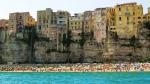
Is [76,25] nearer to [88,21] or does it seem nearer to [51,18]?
[88,21]

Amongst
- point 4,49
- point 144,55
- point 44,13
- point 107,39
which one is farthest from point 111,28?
point 4,49

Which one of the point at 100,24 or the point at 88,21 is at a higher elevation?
the point at 88,21

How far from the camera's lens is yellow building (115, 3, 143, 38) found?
9512cm

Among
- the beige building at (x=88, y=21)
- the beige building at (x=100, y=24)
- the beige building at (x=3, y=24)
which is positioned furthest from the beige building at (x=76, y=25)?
the beige building at (x=3, y=24)

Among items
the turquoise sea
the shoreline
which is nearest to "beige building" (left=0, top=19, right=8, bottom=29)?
the shoreline

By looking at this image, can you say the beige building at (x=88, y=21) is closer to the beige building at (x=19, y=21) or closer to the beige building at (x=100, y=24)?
the beige building at (x=100, y=24)

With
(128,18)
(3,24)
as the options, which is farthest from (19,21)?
(128,18)

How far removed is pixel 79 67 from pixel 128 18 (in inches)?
593

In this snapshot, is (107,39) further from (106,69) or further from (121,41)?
(106,69)

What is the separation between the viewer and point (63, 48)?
100 m

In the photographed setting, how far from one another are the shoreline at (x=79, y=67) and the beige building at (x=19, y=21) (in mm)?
10181

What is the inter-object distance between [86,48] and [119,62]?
27.5 ft

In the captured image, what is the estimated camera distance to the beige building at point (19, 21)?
4151 inches

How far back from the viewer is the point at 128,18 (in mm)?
96125
